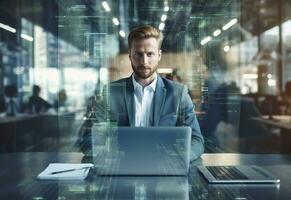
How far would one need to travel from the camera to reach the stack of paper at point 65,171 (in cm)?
123

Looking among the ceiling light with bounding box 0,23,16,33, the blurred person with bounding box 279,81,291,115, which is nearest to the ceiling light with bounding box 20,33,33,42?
the ceiling light with bounding box 0,23,16,33

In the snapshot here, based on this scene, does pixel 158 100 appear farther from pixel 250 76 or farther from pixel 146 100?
pixel 250 76

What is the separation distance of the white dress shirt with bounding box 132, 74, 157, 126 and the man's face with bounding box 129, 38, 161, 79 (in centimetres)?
8

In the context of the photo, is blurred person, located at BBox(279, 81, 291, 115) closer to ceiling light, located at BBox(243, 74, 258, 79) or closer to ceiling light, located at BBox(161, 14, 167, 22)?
ceiling light, located at BBox(243, 74, 258, 79)

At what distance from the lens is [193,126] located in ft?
5.85

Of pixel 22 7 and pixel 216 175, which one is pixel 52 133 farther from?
pixel 216 175

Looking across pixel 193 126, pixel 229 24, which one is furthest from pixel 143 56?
pixel 229 24

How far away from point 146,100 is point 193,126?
0.26 meters

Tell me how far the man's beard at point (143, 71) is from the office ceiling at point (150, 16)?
3.38 ft

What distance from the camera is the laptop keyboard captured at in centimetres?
121

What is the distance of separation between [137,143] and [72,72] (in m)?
3.94

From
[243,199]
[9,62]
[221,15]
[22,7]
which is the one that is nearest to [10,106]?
[9,62]

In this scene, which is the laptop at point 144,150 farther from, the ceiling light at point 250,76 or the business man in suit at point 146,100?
the ceiling light at point 250,76

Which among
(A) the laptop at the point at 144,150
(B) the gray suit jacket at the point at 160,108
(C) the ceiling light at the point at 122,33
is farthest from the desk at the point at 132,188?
(C) the ceiling light at the point at 122,33
